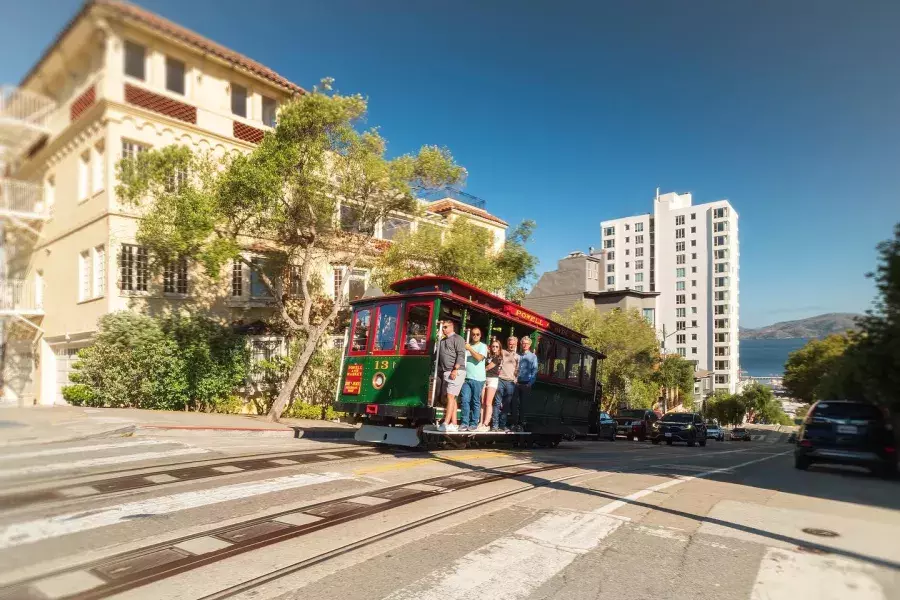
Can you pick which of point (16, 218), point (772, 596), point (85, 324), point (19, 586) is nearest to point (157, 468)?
point (85, 324)

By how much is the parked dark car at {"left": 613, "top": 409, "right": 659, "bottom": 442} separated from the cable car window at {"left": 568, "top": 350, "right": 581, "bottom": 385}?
45.4ft

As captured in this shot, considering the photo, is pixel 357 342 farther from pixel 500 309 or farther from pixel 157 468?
pixel 157 468

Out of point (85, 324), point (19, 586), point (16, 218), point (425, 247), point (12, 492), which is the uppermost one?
point (425, 247)

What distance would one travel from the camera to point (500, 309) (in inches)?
539

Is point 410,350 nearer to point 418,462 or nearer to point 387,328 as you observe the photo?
point 387,328

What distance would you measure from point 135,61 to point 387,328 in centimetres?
1067

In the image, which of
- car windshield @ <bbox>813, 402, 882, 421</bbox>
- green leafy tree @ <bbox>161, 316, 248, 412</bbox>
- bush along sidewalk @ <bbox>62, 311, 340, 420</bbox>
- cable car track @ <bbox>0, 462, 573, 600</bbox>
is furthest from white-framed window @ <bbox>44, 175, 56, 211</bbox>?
green leafy tree @ <bbox>161, 316, 248, 412</bbox>

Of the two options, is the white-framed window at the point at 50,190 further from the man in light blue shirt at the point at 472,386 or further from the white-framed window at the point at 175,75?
the man in light blue shirt at the point at 472,386

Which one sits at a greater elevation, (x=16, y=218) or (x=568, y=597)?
(x=16, y=218)

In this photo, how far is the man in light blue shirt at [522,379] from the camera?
13453 millimetres

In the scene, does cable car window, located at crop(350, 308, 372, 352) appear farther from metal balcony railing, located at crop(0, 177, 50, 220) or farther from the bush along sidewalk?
metal balcony railing, located at crop(0, 177, 50, 220)

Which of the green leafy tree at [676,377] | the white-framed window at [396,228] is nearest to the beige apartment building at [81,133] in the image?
the white-framed window at [396,228]

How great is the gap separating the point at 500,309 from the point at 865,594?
981 cm

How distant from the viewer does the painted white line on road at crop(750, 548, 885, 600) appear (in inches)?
166
